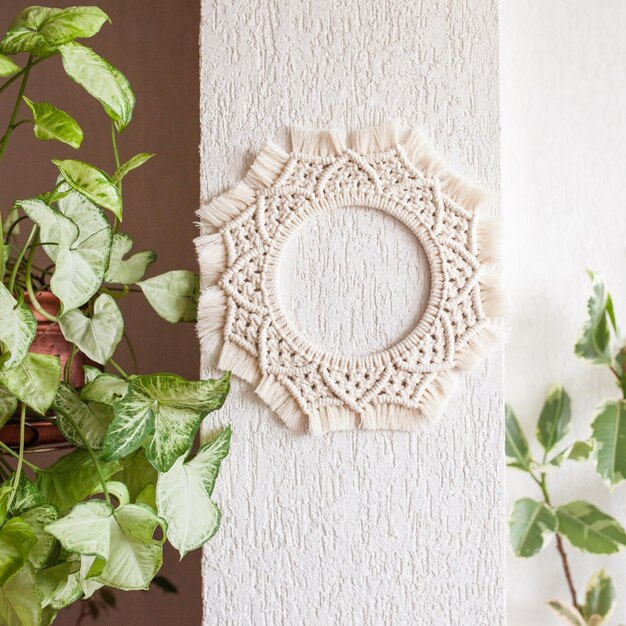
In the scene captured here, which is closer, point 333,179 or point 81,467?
point 81,467

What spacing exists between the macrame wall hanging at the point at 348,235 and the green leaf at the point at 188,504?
173mm

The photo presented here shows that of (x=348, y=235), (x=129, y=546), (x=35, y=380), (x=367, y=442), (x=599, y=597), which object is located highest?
(x=348, y=235)

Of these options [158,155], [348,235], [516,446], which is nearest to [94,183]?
[348,235]

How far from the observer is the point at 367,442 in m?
1.01

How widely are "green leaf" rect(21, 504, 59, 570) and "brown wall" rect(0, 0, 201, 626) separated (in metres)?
0.71

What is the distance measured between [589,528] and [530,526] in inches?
4.8

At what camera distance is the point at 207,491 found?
0.89 m

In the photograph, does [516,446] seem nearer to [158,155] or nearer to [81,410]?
[81,410]

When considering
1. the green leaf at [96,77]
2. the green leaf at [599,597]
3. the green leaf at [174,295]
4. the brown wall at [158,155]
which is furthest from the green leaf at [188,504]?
the green leaf at [599,597]

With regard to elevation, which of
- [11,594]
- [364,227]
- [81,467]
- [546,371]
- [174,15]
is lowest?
[11,594]

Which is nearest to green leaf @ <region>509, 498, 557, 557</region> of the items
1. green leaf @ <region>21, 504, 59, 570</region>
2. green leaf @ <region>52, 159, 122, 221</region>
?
green leaf @ <region>21, 504, 59, 570</region>

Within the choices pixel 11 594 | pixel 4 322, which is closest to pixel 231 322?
pixel 4 322

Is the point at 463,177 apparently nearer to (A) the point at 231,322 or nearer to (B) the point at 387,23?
(B) the point at 387,23

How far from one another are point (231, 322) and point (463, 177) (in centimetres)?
45
